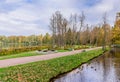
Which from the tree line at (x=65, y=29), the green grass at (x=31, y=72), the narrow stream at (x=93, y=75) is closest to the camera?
the green grass at (x=31, y=72)

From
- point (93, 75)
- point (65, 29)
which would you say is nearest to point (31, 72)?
point (93, 75)

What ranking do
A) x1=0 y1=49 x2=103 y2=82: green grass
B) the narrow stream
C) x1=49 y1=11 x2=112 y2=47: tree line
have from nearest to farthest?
x1=0 y1=49 x2=103 y2=82: green grass < the narrow stream < x1=49 y1=11 x2=112 y2=47: tree line

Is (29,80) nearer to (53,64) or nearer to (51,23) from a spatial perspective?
(53,64)

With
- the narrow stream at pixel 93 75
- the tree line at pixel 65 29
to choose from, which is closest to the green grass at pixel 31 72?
the narrow stream at pixel 93 75

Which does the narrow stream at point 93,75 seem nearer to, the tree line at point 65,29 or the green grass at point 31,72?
the green grass at point 31,72

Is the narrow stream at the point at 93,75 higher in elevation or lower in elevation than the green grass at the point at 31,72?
lower

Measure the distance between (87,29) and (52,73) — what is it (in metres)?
63.6

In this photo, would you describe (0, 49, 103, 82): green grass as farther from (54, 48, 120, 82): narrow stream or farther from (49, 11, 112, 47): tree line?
(49, 11, 112, 47): tree line

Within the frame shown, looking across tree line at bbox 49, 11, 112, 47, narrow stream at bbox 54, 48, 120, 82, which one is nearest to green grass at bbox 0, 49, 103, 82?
narrow stream at bbox 54, 48, 120, 82

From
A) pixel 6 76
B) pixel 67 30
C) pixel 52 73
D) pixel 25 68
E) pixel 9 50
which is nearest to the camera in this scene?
pixel 6 76

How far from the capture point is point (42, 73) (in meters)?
15.0

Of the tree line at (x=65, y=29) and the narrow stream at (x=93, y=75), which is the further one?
the tree line at (x=65, y=29)

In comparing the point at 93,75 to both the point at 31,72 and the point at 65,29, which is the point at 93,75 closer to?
the point at 31,72

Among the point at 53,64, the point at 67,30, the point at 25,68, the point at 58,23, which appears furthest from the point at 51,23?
the point at 25,68
